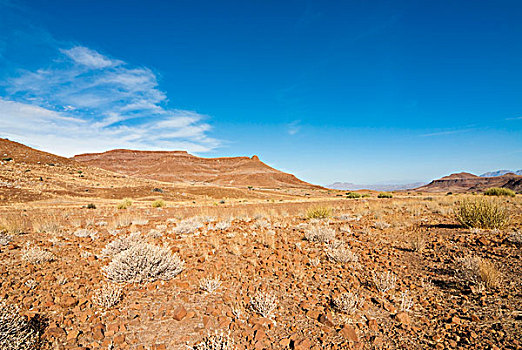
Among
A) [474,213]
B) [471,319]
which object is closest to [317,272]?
[471,319]

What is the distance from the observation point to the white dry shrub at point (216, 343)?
280 centimetres

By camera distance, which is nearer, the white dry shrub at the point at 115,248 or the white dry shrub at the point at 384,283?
the white dry shrub at the point at 384,283

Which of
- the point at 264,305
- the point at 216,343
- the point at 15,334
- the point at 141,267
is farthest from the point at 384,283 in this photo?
the point at 15,334

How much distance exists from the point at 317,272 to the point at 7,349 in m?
4.41

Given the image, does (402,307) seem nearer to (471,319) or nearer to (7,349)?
(471,319)

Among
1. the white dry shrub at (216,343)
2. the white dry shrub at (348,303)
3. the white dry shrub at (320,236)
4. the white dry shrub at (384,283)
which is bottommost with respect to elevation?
the white dry shrub at (216,343)

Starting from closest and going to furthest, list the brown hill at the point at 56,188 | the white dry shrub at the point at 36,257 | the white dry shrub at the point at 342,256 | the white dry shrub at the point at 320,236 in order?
the white dry shrub at the point at 36,257
the white dry shrub at the point at 342,256
the white dry shrub at the point at 320,236
the brown hill at the point at 56,188

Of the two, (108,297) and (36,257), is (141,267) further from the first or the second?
(36,257)

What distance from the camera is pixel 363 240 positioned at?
24.1 feet

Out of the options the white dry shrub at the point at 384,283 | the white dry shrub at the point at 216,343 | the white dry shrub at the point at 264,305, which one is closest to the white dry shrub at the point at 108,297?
the white dry shrub at the point at 216,343

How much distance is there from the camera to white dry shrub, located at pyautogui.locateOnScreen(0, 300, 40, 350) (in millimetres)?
2641

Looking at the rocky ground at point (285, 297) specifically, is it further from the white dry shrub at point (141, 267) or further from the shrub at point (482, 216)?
the shrub at point (482, 216)

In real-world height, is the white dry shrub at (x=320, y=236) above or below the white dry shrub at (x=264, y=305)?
above

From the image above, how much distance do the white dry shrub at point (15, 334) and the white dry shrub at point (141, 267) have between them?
148 centimetres
